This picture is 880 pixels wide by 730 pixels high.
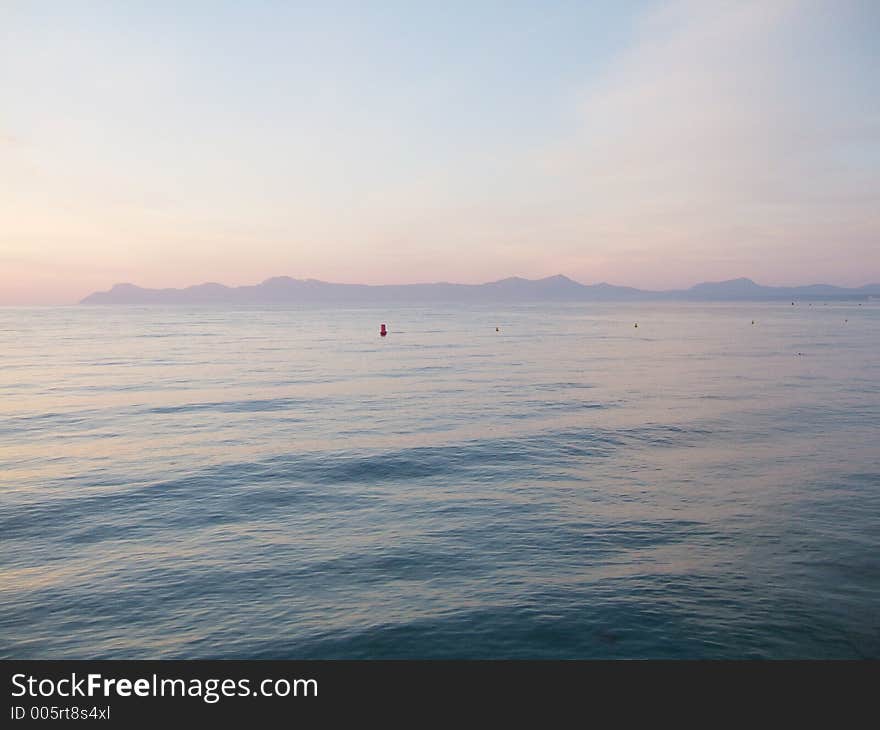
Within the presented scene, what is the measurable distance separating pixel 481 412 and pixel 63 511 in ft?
100

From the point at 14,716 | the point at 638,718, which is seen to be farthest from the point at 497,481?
the point at 14,716

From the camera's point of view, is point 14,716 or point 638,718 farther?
point 638,718

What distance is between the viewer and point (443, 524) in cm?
2631

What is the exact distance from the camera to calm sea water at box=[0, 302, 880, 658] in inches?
693

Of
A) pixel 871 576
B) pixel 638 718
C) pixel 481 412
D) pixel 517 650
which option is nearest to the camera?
pixel 638 718

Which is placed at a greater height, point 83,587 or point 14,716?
point 14,716

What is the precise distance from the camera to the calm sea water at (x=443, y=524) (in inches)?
693

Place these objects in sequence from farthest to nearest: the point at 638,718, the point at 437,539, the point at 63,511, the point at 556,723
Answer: the point at 63,511 < the point at 437,539 < the point at 556,723 < the point at 638,718

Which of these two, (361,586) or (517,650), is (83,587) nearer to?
(361,586)

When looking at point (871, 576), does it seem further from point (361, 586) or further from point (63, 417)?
point (63, 417)

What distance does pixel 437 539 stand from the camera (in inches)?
968

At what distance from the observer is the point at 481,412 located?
5200cm

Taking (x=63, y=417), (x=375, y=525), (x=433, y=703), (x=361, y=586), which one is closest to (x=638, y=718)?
(x=433, y=703)

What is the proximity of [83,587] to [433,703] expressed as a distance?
13.2 metres
